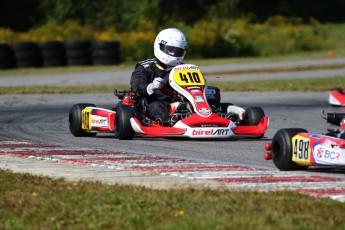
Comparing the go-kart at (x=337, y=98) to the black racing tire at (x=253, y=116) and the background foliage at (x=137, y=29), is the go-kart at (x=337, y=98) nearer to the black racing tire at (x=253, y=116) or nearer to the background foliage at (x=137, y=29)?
the black racing tire at (x=253, y=116)

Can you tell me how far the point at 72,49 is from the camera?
31.6 m

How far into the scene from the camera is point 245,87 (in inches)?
924

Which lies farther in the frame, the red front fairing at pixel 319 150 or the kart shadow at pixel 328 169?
the kart shadow at pixel 328 169

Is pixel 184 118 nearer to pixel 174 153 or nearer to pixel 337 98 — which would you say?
pixel 174 153

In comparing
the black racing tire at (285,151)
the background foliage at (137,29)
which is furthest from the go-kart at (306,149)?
the background foliage at (137,29)

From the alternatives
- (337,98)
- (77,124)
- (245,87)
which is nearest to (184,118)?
(77,124)

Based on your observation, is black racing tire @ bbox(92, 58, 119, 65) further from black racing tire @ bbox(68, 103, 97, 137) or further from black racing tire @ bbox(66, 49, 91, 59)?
black racing tire @ bbox(68, 103, 97, 137)

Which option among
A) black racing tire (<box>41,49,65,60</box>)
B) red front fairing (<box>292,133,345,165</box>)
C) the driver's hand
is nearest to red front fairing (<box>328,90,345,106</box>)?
the driver's hand

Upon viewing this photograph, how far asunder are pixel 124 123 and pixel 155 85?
648mm

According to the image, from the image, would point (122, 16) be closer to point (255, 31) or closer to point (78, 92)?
point (255, 31)

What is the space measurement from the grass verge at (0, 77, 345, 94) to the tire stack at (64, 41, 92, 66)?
680 cm

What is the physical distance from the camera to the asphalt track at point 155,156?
326 inches

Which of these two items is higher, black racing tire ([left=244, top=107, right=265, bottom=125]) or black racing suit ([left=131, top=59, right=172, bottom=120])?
black racing suit ([left=131, top=59, right=172, bottom=120])

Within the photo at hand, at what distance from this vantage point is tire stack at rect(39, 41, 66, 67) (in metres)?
31.0
